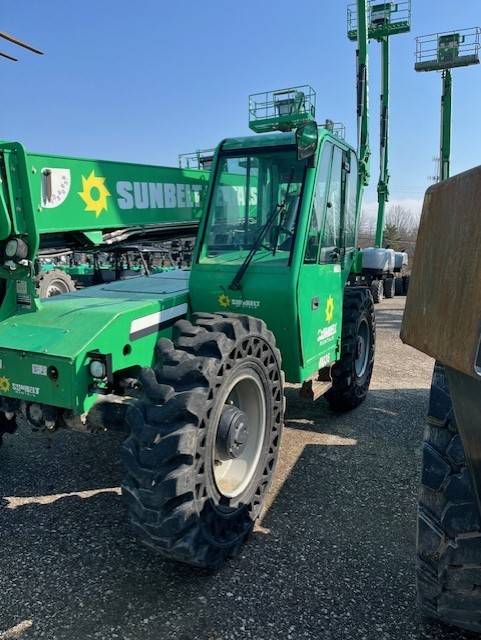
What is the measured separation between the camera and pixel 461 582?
2.21 metres

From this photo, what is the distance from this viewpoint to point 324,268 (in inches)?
177

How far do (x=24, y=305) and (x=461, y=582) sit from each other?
3.18 metres

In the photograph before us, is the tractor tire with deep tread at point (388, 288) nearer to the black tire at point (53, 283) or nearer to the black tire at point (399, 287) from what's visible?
the black tire at point (399, 287)

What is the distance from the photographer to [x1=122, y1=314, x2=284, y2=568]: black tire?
2.74 metres

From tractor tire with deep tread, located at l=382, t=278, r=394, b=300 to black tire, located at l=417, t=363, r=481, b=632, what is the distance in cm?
1736

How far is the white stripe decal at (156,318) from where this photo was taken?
3.67 meters

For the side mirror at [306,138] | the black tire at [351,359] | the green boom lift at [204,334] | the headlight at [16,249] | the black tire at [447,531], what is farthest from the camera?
the black tire at [351,359]

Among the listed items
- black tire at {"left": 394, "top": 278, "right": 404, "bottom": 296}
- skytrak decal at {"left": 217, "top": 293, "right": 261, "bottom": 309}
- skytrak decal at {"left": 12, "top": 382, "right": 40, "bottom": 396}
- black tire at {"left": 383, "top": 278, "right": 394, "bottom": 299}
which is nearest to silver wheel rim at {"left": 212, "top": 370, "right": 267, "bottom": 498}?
skytrak decal at {"left": 217, "top": 293, "right": 261, "bottom": 309}

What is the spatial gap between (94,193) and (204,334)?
8.68 feet

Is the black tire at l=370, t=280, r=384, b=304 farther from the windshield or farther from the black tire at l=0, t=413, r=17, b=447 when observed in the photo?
the black tire at l=0, t=413, r=17, b=447

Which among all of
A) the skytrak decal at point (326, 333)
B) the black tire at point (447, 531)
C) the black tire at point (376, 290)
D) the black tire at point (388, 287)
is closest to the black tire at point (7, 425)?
the skytrak decal at point (326, 333)

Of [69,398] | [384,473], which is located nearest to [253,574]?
[69,398]

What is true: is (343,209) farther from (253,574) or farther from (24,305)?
(253,574)

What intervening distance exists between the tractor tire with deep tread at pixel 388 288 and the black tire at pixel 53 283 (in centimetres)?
1205
